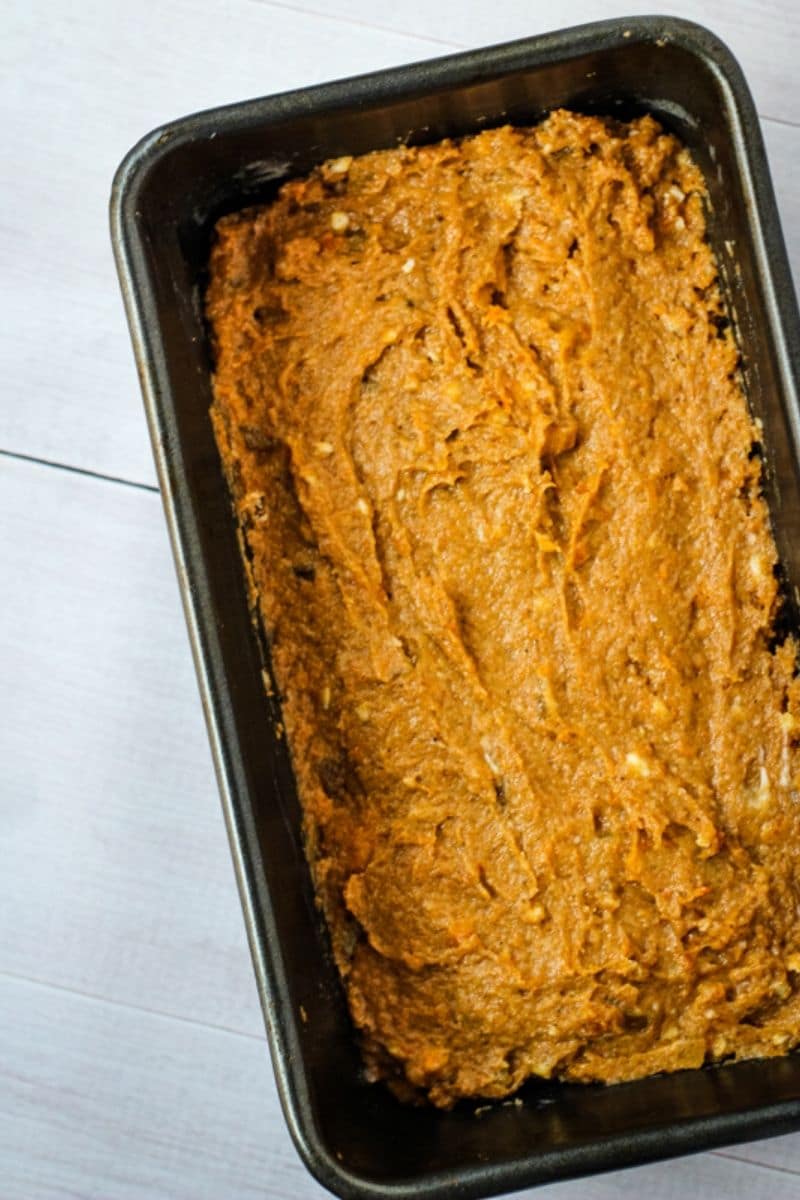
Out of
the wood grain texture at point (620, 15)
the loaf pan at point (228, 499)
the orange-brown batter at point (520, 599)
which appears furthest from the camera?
the wood grain texture at point (620, 15)

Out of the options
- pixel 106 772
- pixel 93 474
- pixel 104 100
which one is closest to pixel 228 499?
pixel 93 474

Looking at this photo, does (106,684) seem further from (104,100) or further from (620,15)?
(620,15)

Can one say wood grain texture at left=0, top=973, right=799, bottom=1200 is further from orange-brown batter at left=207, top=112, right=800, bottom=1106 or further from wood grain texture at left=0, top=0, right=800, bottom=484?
wood grain texture at left=0, top=0, right=800, bottom=484

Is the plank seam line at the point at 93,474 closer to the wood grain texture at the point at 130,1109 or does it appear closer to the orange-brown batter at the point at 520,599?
the orange-brown batter at the point at 520,599

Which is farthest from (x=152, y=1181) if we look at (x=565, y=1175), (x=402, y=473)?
(x=402, y=473)

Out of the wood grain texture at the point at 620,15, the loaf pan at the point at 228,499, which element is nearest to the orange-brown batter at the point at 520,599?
the loaf pan at the point at 228,499

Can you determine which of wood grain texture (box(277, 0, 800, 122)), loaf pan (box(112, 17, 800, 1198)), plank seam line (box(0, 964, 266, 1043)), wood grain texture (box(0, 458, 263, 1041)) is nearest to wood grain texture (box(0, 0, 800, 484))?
wood grain texture (box(277, 0, 800, 122))
